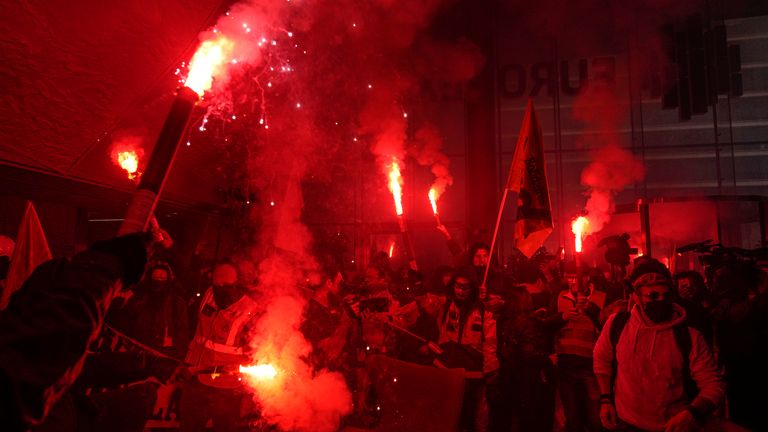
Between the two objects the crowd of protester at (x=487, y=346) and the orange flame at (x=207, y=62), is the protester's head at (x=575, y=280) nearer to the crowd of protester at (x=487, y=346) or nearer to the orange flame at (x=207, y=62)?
the crowd of protester at (x=487, y=346)

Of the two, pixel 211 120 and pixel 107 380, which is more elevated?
pixel 211 120

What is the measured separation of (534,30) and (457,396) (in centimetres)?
1515

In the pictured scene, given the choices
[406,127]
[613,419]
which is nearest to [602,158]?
[406,127]

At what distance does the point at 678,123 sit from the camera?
52.4ft

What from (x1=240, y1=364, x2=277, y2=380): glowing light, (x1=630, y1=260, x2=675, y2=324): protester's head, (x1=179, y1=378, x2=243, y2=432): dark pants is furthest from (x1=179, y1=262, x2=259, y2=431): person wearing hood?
(x1=630, y1=260, x2=675, y2=324): protester's head

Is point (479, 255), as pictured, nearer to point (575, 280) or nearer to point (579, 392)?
point (575, 280)

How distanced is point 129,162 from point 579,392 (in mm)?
7313

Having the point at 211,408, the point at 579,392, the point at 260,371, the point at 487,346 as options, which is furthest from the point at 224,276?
the point at 579,392

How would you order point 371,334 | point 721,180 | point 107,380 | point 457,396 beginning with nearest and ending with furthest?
point 107,380 < point 457,396 < point 371,334 < point 721,180

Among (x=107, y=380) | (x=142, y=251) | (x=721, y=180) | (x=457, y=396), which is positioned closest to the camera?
(x=142, y=251)

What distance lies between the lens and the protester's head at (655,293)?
3.91 meters

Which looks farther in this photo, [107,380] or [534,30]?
[534,30]

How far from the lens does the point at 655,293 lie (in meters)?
3.97

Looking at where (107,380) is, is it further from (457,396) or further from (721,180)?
(721,180)
